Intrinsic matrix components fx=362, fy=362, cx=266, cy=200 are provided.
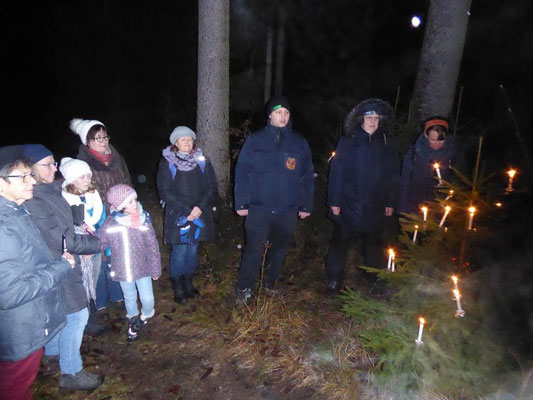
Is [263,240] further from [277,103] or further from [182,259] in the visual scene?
[277,103]

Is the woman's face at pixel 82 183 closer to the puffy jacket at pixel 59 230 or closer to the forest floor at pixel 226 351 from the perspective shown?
the puffy jacket at pixel 59 230

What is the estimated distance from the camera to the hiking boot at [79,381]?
3416mm

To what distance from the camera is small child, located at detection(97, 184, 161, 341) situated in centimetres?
370

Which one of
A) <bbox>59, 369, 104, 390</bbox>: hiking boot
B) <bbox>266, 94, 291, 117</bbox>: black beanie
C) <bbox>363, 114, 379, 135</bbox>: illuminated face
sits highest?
<bbox>266, 94, 291, 117</bbox>: black beanie

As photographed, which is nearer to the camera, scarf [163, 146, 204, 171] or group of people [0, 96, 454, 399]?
group of people [0, 96, 454, 399]

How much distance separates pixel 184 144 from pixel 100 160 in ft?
3.25

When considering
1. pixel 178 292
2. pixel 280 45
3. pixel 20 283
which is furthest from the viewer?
pixel 280 45

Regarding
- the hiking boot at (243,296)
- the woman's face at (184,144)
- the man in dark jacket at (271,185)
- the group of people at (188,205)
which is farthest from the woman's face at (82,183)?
the hiking boot at (243,296)

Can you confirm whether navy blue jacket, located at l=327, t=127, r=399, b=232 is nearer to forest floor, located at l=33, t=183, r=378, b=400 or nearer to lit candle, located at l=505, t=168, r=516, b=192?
forest floor, located at l=33, t=183, r=378, b=400

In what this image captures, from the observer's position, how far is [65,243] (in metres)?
3.18

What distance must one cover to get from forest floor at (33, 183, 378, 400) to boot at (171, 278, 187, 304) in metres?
0.08

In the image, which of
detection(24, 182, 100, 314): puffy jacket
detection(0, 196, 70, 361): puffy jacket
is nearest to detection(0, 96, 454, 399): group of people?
detection(24, 182, 100, 314): puffy jacket

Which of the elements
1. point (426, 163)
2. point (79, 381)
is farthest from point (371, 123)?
point (79, 381)

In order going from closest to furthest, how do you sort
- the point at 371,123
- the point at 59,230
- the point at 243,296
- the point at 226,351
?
the point at 59,230
the point at 226,351
the point at 371,123
the point at 243,296
